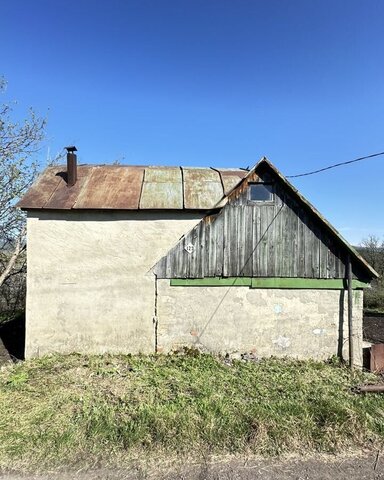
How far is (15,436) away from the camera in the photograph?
5.50 meters

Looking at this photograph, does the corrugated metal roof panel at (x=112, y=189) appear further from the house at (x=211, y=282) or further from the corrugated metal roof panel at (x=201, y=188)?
the corrugated metal roof panel at (x=201, y=188)

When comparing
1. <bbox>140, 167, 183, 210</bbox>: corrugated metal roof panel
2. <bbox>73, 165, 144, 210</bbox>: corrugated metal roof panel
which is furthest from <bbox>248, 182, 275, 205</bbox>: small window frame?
<bbox>73, 165, 144, 210</bbox>: corrugated metal roof panel

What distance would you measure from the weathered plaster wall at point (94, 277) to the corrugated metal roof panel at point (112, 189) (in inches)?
10.4

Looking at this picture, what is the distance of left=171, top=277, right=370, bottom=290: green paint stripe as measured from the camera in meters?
9.63

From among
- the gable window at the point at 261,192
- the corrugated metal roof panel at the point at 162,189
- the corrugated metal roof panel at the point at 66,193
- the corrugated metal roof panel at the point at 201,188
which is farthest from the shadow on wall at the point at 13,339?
the gable window at the point at 261,192

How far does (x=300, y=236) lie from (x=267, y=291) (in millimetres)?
1729

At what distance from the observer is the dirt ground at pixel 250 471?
4.75 m

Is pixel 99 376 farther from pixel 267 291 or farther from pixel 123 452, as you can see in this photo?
pixel 267 291

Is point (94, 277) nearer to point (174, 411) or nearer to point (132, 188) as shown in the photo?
point (132, 188)

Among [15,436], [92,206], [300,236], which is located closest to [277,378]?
[300,236]

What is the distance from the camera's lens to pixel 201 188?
1092 centimetres

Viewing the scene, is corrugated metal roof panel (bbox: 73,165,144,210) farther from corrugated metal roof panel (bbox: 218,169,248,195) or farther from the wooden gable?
corrugated metal roof panel (bbox: 218,169,248,195)

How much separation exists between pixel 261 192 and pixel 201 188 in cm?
196

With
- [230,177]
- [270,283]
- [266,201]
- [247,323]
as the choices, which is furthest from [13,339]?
[266,201]
